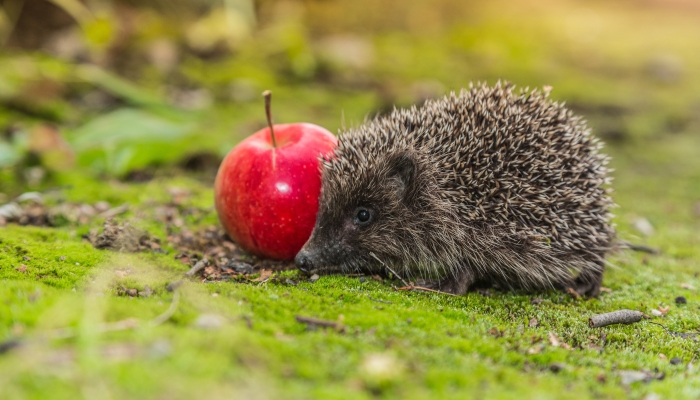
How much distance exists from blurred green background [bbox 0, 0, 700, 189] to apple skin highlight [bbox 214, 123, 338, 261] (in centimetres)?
204

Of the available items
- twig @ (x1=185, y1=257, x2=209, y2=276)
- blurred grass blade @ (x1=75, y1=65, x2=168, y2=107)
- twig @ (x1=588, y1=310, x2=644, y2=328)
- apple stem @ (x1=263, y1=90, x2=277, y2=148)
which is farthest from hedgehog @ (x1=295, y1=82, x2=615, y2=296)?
blurred grass blade @ (x1=75, y1=65, x2=168, y2=107)

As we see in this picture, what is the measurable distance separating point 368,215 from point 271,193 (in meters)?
0.88

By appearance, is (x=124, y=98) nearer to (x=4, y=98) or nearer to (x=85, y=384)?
(x=4, y=98)

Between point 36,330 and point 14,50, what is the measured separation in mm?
10190

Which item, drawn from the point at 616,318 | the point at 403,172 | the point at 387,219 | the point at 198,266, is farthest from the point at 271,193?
the point at 616,318

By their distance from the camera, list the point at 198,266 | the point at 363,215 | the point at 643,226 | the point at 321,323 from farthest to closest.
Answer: the point at 643,226 < the point at 363,215 < the point at 198,266 < the point at 321,323

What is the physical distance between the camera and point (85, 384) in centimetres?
256

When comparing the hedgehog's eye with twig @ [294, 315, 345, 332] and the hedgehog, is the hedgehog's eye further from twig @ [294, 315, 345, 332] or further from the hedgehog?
twig @ [294, 315, 345, 332]

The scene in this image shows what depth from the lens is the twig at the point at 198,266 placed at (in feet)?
15.4

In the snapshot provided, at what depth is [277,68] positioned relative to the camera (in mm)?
12633

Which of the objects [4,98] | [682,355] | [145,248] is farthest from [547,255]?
[4,98]

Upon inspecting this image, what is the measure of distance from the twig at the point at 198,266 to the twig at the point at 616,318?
3.05m

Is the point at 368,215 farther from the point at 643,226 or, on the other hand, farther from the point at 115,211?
the point at 643,226

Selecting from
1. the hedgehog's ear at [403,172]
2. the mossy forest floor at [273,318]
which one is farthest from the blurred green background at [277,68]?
the hedgehog's ear at [403,172]
